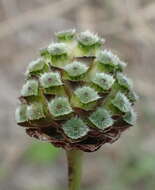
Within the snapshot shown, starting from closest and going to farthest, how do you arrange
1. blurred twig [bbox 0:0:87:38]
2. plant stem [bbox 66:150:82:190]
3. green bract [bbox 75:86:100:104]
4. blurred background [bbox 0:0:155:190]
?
green bract [bbox 75:86:100:104]
plant stem [bbox 66:150:82:190]
blurred background [bbox 0:0:155:190]
blurred twig [bbox 0:0:87:38]

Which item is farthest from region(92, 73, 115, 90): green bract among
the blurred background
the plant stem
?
the blurred background

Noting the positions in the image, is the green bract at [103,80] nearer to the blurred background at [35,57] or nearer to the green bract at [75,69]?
the green bract at [75,69]

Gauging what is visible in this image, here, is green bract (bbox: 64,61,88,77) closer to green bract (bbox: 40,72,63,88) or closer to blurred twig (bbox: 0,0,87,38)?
green bract (bbox: 40,72,63,88)

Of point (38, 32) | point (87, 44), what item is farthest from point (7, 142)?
point (87, 44)

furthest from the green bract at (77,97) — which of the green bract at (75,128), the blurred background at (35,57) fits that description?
the blurred background at (35,57)

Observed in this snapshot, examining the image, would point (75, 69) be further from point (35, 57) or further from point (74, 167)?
point (35, 57)

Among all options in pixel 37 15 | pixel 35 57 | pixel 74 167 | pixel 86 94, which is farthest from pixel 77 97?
pixel 37 15
